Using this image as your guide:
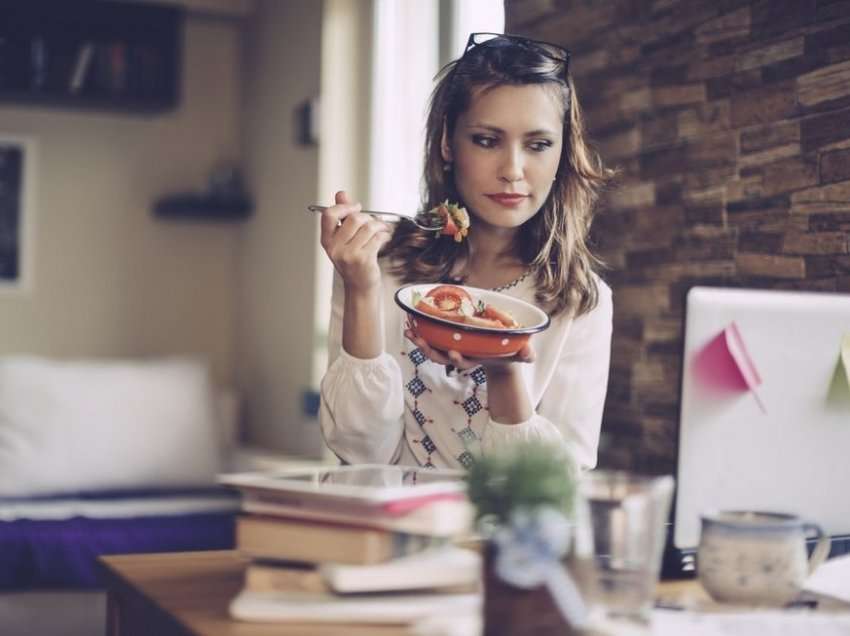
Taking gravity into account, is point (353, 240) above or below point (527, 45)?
below

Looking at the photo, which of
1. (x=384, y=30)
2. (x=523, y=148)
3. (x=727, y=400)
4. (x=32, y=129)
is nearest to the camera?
(x=727, y=400)

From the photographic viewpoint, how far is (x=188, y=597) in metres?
1.06

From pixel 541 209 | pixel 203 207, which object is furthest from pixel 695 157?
pixel 203 207

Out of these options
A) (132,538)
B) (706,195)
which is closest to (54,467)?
(132,538)

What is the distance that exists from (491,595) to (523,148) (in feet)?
2.81

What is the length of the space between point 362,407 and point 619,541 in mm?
666

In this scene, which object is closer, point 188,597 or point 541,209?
point 188,597

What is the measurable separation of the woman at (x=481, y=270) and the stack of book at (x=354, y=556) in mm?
426

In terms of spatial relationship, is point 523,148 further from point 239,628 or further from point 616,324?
point 616,324

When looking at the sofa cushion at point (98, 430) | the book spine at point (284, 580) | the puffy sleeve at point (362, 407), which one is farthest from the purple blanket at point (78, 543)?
the book spine at point (284, 580)

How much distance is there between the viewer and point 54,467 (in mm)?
3553

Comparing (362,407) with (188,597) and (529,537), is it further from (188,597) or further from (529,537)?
(529,537)

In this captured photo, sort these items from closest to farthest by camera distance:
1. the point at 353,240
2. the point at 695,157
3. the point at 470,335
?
the point at 470,335
the point at 353,240
the point at 695,157

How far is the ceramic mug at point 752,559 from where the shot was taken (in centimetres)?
101
